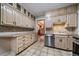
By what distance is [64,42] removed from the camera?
3664 millimetres

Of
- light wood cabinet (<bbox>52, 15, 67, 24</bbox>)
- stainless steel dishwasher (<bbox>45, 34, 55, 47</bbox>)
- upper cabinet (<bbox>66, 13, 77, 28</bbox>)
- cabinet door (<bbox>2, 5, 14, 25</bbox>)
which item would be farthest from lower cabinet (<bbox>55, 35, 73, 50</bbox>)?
cabinet door (<bbox>2, 5, 14, 25</bbox>)

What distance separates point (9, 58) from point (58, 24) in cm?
401

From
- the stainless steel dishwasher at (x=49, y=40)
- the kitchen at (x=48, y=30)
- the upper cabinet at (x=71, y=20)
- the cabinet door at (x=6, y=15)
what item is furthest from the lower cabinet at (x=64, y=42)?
the cabinet door at (x=6, y=15)

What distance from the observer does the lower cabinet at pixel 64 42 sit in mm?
3512

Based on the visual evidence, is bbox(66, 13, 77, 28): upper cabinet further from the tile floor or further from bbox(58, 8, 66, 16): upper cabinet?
the tile floor

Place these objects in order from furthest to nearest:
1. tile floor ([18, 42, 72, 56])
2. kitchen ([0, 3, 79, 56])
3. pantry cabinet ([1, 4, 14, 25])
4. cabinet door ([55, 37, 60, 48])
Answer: cabinet door ([55, 37, 60, 48]), tile floor ([18, 42, 72, 56]), kitchen ([0, 3, 79, 56]), pantry cabinet ([1, 4, 14, 25])

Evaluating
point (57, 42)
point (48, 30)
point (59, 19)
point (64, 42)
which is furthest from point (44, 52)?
point (59, 19)

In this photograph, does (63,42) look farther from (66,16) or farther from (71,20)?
(66,16)

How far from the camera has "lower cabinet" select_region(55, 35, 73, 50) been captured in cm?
351

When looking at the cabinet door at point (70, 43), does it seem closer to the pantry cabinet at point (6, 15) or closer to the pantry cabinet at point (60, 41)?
the pantry cabinet at point (60, 41)

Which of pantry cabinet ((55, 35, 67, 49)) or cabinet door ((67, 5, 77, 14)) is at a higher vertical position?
cabinet door ((67, 5, 77, 14))

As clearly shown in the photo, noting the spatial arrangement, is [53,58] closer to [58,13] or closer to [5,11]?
[5,11]

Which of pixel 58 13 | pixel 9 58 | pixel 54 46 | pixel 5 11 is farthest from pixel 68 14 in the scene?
pixel 9 58

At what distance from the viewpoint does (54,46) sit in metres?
4.03
